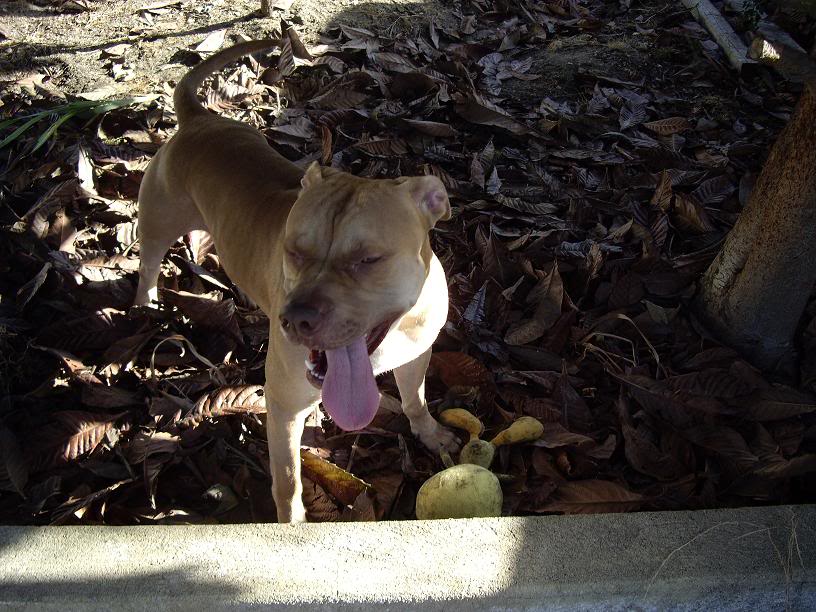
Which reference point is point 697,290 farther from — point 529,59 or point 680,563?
point 529,59

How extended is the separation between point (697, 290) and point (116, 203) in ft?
10.8

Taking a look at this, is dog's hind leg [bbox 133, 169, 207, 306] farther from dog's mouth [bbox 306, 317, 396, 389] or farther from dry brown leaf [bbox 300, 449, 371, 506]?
dog's mouth [bbox 306, 317, 396, 389]

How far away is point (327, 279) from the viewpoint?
93.0 inches

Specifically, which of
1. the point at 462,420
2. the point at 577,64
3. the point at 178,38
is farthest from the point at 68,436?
the point at 577,64

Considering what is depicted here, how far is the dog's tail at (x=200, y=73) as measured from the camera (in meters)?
3.59

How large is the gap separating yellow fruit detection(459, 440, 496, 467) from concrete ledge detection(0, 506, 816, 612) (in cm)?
59

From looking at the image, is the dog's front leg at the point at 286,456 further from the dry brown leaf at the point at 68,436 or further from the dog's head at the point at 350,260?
the dry brown leaf at the point at 68,436

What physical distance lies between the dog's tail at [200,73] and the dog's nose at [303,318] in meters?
1.82

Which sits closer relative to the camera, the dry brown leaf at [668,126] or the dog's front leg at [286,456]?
the dog's front leg at [286,456]

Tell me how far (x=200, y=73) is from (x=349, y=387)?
210cm

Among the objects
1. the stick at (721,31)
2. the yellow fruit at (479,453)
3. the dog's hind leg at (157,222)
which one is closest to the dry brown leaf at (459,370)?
the yellow fruit at (479,453)

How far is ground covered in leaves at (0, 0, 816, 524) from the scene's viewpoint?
9.36 feet

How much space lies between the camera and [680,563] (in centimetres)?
207

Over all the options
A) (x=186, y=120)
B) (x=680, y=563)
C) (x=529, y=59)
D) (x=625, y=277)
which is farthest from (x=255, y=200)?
(x=529, y=59)
